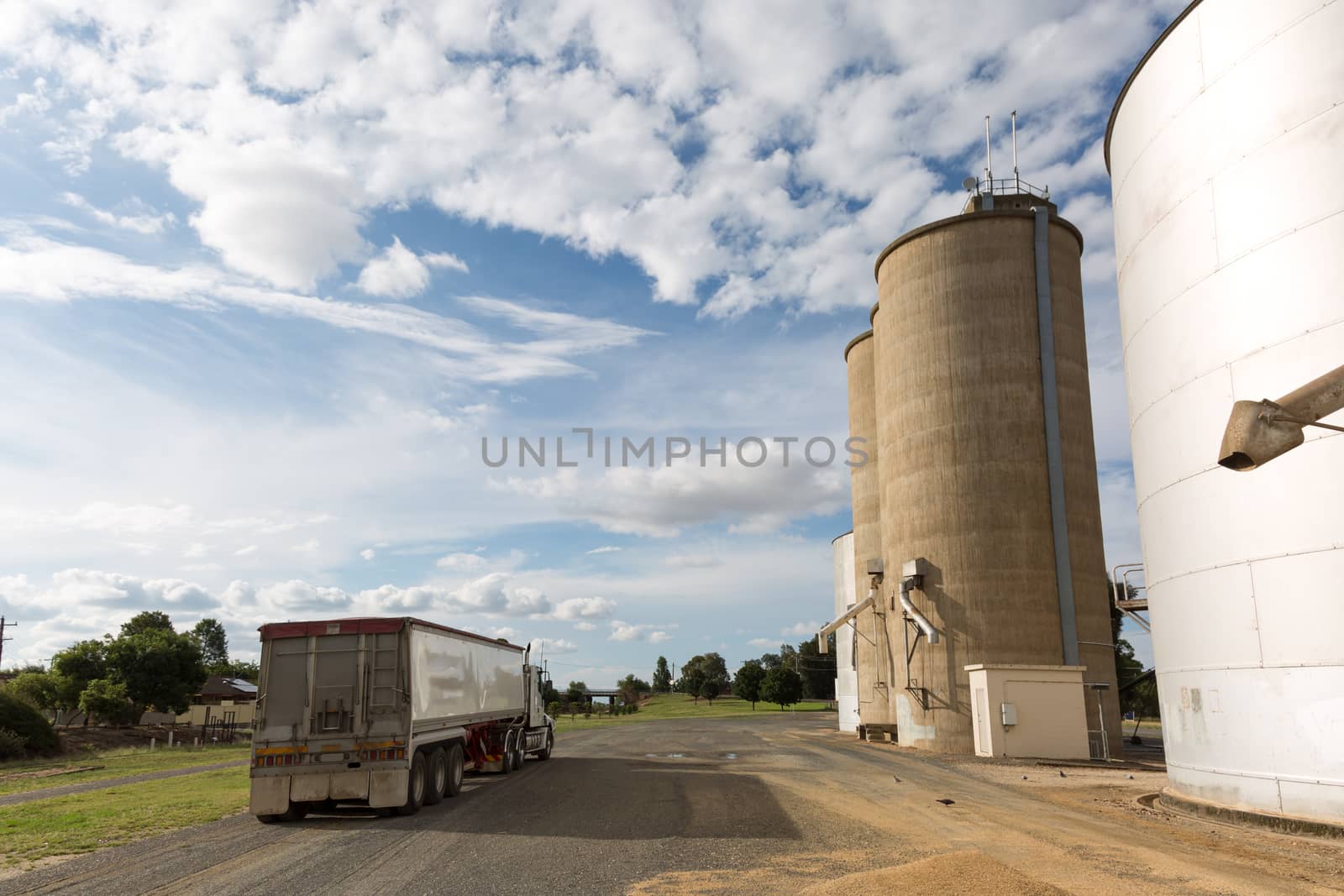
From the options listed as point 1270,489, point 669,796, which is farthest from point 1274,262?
point 669,796

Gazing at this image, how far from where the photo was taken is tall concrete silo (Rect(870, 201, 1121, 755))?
114ft

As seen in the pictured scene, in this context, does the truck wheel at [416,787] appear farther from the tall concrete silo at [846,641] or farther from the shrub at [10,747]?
the tall concrete silo at [846,641]

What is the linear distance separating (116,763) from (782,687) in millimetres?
87950

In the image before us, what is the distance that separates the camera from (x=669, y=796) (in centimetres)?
1912

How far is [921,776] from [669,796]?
8.14 metres

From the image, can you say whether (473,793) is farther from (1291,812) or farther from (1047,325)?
(1047,325)

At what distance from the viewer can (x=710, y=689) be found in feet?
460

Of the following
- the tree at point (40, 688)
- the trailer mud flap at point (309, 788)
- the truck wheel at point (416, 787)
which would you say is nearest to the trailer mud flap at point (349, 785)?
the trailer mud flap at point (309, 788)

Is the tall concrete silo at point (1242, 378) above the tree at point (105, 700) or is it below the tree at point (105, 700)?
above

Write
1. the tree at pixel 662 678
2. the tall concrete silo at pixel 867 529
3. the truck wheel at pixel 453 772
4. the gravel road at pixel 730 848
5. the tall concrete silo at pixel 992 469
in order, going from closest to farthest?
the gravel road at pixel 730 848 → the truck wheel at pixel 453 772 → the tall concrete silo at pixel 992 469 → the tall concrete silo at pixel 867 529 → the tree at pixel 662 678

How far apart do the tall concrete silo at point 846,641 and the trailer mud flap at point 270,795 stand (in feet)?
134

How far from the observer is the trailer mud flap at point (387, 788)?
16.8 m

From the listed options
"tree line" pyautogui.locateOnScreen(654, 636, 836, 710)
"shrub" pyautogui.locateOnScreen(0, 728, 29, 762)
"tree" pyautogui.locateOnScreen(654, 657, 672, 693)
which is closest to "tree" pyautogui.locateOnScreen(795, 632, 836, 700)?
"tree line" pyautogui.locateOnScreen(654, 636, 836, 710)

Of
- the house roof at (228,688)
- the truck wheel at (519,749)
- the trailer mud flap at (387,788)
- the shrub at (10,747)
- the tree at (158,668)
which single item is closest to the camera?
the trailer mud flap at (387,788)
